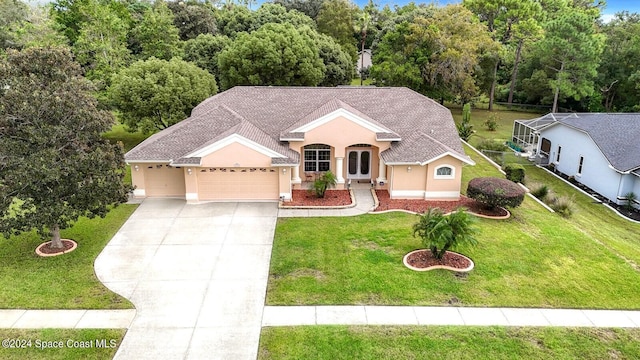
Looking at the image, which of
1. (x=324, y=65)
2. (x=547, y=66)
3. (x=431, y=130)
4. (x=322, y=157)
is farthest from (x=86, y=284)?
(x=547, y=66)

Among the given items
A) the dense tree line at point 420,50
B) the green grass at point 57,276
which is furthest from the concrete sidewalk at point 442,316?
the dense tree line at point 420,50

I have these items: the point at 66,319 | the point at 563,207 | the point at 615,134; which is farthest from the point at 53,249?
the point at 615,134

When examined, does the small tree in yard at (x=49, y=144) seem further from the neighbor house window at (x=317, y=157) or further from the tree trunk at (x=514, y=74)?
the tree trunk at (x=514, y=74)

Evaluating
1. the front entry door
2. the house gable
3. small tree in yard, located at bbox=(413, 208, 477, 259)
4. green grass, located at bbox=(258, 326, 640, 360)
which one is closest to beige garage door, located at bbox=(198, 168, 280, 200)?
the house gable

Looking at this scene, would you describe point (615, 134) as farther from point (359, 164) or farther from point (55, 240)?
point (55, 240)

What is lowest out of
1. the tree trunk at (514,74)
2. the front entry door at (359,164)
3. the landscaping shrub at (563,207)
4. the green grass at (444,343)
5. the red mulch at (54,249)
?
the green grass at (444,343)

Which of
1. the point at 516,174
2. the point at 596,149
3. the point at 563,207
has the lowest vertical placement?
→ the point at 563,207
